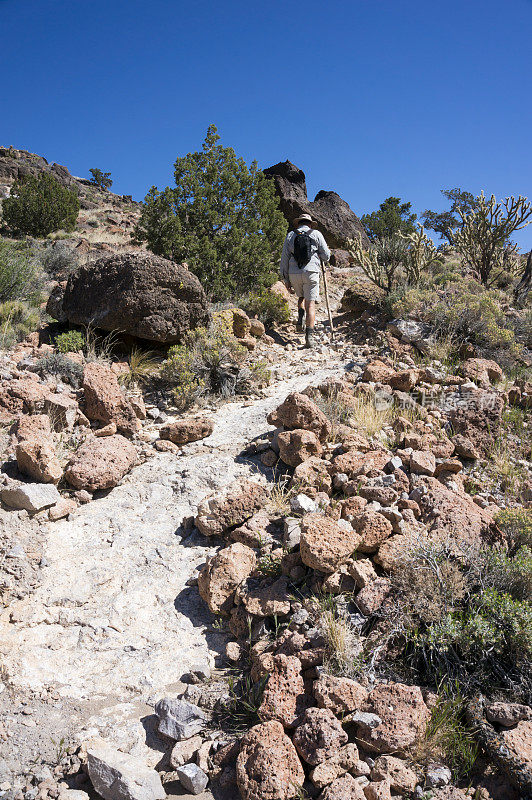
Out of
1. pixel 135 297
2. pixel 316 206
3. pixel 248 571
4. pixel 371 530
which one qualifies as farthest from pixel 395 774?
pixel 316 206

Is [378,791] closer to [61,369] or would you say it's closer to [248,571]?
[248,571]

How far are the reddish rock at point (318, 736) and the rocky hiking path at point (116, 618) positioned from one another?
0.77m

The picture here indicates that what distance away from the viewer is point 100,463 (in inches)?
179

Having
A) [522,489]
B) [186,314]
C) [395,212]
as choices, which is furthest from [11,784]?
[395,212]

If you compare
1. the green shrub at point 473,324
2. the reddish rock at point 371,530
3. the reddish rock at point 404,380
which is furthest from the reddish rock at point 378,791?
the green shrub at point 473,324

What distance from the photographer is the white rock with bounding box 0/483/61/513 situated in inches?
156

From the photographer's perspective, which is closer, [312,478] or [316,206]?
[312,478]

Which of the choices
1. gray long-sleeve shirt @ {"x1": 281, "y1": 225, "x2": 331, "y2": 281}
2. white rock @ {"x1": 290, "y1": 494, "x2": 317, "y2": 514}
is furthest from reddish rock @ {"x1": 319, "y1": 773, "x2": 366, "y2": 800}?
gray long-sleeve shirt @ {"x1": 281, "y1": 225, "x2": 331, "y2": 281}

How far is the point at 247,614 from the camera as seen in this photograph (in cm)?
319

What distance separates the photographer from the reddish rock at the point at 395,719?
2.32 m

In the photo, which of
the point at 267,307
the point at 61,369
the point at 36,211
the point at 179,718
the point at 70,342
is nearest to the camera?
the point at 179,718

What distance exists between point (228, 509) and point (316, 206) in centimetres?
1772

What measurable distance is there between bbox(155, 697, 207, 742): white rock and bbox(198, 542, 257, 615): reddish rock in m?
0.71

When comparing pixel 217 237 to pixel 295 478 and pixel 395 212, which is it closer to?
pixel 295 478
